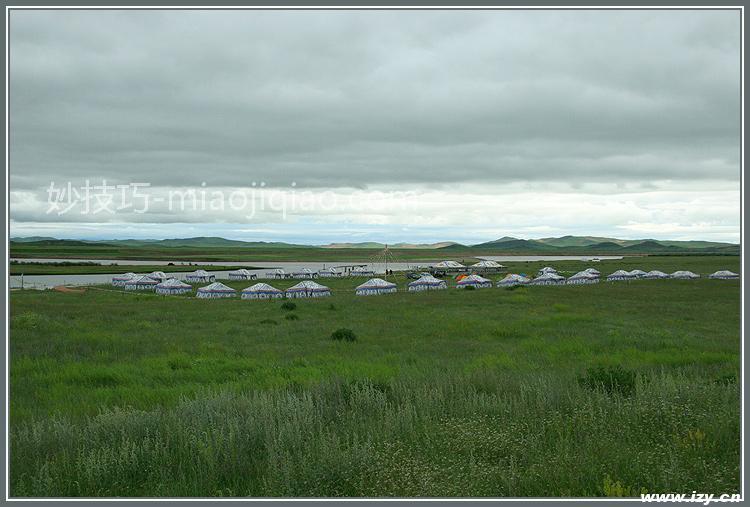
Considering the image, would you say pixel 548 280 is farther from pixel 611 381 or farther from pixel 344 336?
pixel 611 381

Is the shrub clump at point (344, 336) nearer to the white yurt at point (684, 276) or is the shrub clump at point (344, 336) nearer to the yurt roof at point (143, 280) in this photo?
the yurt roof at point (143, 280)

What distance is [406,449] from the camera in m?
5.86

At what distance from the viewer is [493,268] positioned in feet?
281

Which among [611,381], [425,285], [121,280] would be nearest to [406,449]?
[611,381]

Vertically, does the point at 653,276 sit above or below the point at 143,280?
above

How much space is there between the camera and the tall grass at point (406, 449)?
4.95 metres

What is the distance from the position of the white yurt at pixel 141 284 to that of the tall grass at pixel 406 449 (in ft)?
194

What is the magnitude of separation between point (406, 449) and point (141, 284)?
205ft

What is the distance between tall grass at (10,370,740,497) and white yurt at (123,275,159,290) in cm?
5912

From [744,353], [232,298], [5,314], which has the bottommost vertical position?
[232,298]

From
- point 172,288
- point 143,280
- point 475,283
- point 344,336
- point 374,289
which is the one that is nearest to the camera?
point 344,336

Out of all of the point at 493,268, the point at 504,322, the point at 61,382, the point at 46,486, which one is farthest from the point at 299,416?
the point at 493,268

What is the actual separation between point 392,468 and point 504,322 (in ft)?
70.0

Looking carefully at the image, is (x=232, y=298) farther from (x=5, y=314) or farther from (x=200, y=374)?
(x=5, y=314)
